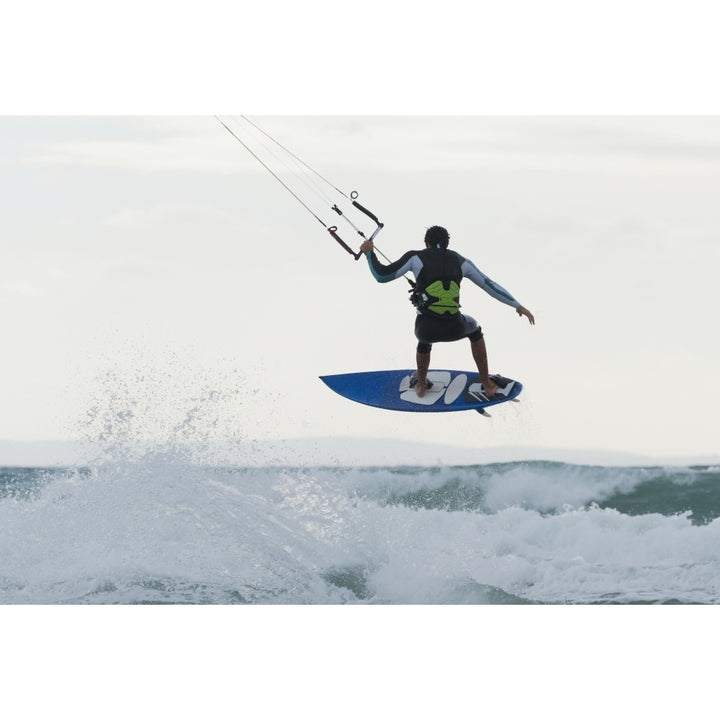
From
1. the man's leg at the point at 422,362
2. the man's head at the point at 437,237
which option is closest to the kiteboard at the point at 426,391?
the man's leg at the point at 422,362

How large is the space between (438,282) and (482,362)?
0.77 meters

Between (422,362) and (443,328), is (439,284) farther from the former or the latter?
(422,362)

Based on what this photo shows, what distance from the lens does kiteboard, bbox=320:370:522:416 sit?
7.73m

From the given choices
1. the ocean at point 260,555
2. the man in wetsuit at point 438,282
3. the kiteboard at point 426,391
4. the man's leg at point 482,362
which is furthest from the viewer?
the ocean at point 260,555

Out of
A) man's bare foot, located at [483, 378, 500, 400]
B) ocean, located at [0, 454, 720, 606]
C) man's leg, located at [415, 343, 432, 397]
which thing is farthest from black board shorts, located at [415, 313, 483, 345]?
ocean, located at [0, 454, 720, 606]

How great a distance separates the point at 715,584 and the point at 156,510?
6009mm

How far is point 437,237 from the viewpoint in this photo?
24.3 feet

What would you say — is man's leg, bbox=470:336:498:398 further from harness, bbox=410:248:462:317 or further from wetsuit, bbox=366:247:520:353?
harness, bbox=410:248:462:317

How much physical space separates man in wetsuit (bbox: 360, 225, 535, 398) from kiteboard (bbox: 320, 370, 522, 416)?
1.94ft

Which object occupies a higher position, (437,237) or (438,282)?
(437,237)

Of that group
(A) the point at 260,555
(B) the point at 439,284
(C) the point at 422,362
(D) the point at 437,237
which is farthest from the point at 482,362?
(A) the point at 260,555

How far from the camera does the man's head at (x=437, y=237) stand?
7.41m

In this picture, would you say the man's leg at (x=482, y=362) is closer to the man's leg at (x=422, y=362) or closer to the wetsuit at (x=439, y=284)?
the wetsuit at (x=439, y=284)
